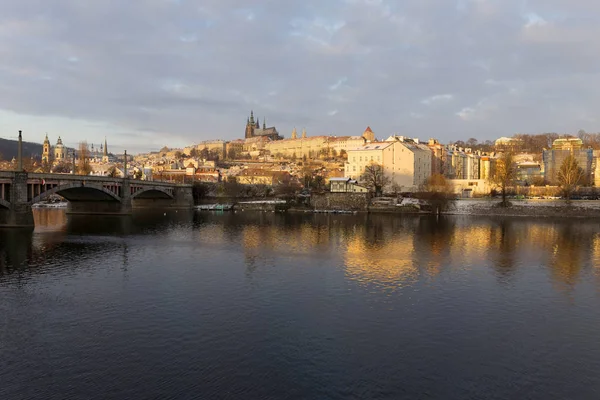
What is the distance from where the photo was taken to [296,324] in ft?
51.8

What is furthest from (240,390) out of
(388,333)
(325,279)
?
(325,279)

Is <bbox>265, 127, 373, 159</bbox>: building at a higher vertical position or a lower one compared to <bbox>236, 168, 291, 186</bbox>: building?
higher

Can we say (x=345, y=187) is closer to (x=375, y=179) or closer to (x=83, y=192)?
(x=375, y=179)

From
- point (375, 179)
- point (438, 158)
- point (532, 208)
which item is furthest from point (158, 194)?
point (438, 158)

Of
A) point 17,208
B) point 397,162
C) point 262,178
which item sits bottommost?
point 17,208

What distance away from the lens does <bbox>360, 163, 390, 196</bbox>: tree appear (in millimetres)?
82562

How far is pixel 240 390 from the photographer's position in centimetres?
1117

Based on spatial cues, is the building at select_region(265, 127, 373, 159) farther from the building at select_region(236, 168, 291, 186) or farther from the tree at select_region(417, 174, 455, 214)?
the tree at select_region(417, 174, 455, 214)

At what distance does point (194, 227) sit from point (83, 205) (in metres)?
22.2

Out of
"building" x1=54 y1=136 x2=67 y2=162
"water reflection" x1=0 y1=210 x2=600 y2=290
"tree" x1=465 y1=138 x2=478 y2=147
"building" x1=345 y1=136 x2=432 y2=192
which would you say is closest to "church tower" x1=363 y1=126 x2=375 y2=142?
"tree" x1=465 y1=138 x2=478 y2=147

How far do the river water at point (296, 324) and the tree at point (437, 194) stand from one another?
38.8 metres

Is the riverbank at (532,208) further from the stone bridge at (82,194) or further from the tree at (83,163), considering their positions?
the tree at (83,163)

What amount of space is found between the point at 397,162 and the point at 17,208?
67.1 m

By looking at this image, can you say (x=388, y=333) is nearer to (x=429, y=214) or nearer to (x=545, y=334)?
(x=545, y=334)
